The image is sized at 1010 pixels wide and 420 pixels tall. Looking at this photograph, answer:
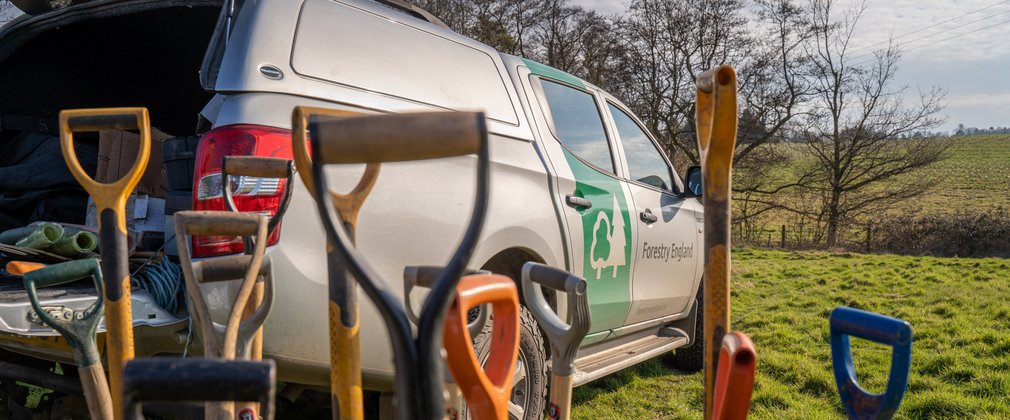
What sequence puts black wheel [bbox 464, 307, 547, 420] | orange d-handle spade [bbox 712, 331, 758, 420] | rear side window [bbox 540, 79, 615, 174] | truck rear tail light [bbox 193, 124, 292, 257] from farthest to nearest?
1. rear side window [bbox 540, 79, 615, 174]
2. black wheel [bbox 464, 307, 547, 420]
3. truck rear tail light [bbox 193, 124, 292, 257]
4. orange d-handle spade [bbox 712, 331, 758, 420]

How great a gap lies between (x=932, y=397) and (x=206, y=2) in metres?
4.40

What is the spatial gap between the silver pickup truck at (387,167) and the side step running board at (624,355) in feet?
0.05

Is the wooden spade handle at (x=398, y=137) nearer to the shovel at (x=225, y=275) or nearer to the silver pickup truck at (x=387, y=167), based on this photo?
the shovel at (x=225, y=275)

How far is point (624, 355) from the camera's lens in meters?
3.49

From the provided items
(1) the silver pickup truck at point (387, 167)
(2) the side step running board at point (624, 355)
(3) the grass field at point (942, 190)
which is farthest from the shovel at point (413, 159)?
(3) the grass field at point (942, 190)

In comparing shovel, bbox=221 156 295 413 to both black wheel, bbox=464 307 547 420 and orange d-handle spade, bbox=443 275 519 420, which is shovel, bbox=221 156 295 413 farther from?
black wheel, bbox=464 307 547 420

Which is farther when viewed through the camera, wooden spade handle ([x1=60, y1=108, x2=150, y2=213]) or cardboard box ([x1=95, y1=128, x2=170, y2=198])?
cardboard box ([x1=95, y1=128, x2=170, y2=198])

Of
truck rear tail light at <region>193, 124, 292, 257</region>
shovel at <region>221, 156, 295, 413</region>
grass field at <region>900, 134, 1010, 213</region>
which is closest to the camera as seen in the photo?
shovel at <region>221, 156, 295, 413</region>

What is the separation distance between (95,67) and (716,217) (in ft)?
11.1

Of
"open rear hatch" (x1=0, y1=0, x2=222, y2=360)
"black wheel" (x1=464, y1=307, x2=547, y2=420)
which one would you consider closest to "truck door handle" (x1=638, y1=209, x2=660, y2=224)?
"black wheel" (x1=464, y1=307, x2=547, y2=420)

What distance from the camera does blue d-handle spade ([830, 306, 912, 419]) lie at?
110cm

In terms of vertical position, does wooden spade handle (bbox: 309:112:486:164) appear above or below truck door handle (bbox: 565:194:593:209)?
above

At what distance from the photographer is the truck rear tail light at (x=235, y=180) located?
1.93 meters

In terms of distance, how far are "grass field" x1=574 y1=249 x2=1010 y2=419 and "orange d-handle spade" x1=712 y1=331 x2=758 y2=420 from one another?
2602 mm
